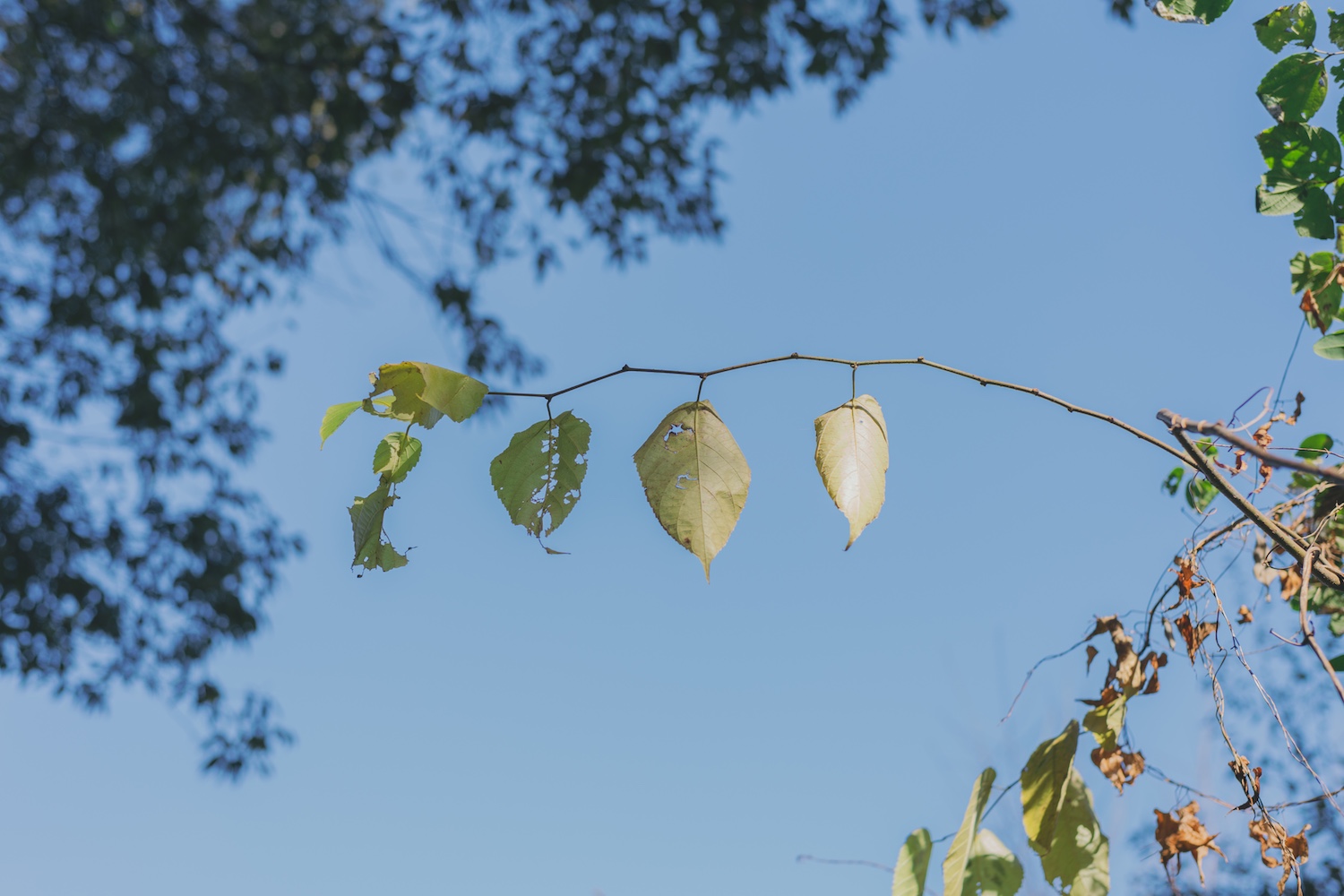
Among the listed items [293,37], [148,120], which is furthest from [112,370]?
[293,37]

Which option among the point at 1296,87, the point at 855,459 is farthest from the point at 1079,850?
the point at 1296,87

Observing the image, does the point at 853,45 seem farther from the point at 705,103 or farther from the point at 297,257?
the point at 297,257

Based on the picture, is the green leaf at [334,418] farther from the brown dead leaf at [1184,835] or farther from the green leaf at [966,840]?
the brown dead leaf at [1184,835]

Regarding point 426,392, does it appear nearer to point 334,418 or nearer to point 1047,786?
point 334,418

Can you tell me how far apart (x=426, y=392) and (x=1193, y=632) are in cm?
61

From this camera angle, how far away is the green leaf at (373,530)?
0.62 metres

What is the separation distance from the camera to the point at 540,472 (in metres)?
0.64

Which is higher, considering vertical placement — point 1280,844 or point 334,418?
point 334,418

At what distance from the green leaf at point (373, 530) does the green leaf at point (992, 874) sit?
428mm

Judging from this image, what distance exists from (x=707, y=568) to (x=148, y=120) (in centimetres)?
481

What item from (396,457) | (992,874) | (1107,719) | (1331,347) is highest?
(1331,347)

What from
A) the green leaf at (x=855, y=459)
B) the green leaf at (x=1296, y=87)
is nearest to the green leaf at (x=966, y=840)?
the green leaf at (x=855, y=459)

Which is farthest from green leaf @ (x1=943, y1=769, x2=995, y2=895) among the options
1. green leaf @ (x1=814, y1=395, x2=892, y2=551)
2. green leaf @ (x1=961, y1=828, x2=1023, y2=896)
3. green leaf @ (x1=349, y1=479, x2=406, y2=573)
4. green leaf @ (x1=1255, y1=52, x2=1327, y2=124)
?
green leaf @ (x1=1255, y1=52, x2=1327, y2=124)

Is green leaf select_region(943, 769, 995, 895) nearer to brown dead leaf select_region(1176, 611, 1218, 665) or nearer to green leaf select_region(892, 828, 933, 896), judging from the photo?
green leaf select_region(892, 828, 933, 896)
